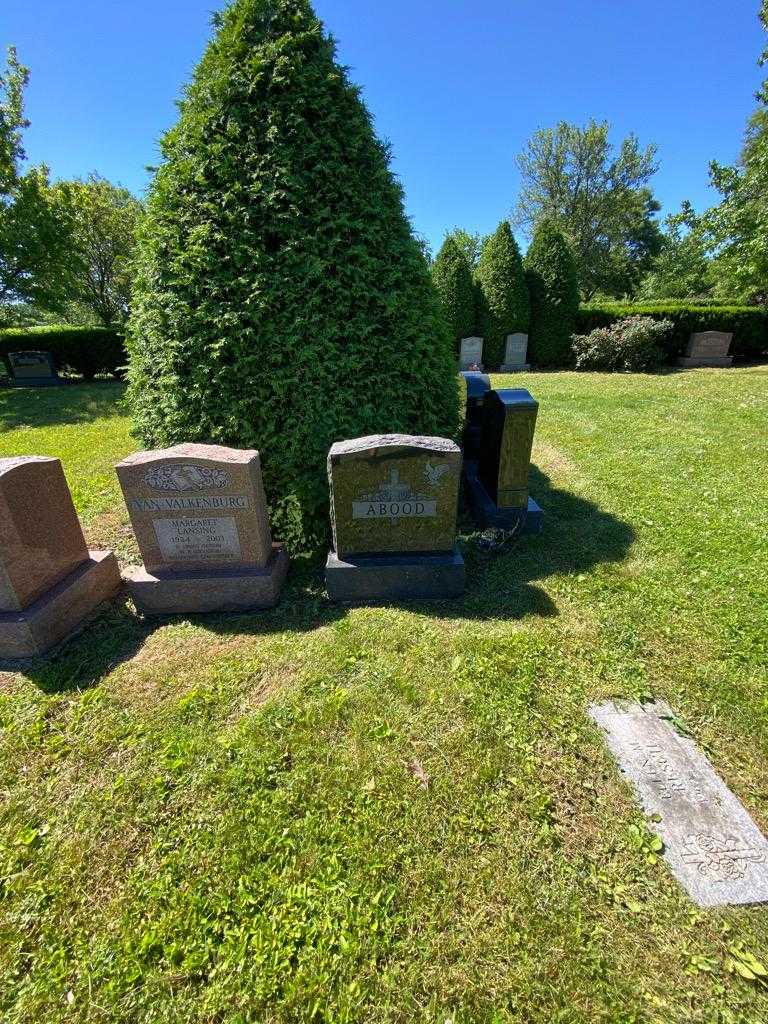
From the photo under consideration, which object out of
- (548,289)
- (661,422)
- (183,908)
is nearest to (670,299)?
(548,289)

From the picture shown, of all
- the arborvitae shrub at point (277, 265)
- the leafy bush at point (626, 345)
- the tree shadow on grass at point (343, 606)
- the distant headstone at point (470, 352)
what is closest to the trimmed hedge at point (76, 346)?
the distant headstone at point (470, 352)

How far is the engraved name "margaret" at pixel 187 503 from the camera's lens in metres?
3.59

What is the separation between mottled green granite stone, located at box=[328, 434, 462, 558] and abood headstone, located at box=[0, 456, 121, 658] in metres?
2.16

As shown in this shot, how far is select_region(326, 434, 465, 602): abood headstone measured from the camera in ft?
12.0

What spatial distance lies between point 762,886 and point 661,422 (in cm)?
841

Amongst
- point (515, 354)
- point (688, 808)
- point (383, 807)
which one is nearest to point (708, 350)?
point (515, 354)

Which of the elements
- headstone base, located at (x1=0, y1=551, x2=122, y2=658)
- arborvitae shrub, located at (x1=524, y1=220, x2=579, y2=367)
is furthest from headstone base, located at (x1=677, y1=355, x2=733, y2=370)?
headstone base, located at (x1=0, y1=551, x2=122, y2=658)

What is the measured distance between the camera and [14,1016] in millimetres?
1593

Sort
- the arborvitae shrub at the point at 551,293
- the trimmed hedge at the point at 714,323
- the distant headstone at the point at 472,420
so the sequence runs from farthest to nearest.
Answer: the arborvitae shrub at the point at 551,293 → the trimmed hedge at the point at 714,323 → the distant headstone at the point at 472,420

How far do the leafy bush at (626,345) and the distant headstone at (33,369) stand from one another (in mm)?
19222

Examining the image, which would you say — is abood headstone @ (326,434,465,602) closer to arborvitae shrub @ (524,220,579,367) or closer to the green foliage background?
the green foliage background

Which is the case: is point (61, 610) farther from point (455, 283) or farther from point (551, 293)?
point (551, 293)

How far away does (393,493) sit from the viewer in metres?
3.73

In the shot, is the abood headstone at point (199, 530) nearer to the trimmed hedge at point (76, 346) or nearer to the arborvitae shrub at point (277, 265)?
the arborvitae shrub at point (277, 265)
